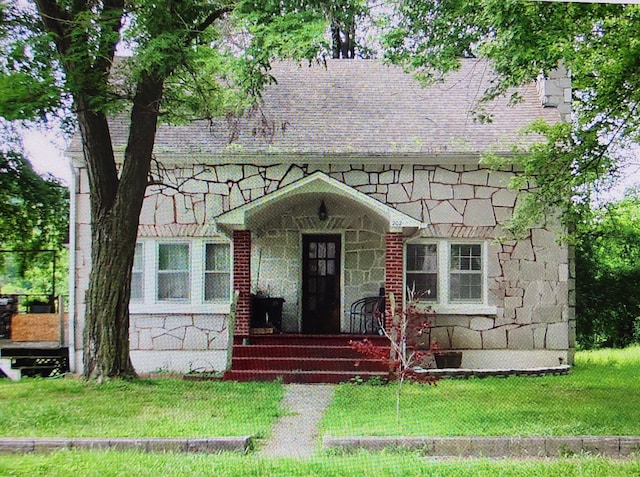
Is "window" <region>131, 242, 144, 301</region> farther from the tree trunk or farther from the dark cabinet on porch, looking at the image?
the tree trunk

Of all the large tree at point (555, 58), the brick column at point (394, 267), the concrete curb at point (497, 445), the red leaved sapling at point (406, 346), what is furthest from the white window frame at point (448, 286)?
the concrete curb at point (497, 445)

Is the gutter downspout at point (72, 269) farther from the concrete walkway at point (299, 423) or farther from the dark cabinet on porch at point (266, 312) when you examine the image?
the dark cabinet on porch at point (266, 312)

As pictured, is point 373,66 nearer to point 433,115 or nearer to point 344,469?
point 433,115

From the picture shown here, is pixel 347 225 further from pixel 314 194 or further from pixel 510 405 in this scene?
pixel 510 405

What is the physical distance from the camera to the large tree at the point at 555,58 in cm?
557

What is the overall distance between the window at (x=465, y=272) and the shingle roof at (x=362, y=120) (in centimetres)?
93

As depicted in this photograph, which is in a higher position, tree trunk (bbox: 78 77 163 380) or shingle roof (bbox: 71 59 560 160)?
shingle roof (bbox: 71 59 560 160)

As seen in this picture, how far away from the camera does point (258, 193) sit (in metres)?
7.76

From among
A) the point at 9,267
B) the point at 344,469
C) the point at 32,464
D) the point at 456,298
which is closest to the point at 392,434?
the point at 344,469

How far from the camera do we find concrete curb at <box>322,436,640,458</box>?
4945 mm

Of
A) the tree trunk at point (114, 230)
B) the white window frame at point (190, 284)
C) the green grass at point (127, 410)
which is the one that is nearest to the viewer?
the green grass at point (127, 410)

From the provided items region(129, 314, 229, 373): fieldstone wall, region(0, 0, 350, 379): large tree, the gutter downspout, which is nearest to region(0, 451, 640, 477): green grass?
the gutter downspout

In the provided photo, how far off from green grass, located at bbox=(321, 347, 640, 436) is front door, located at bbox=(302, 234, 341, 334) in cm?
142

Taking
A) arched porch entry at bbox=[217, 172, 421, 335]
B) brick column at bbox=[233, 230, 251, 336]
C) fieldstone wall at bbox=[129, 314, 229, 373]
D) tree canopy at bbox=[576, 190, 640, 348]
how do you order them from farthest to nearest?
1. arched porch entry at bbox=[217, 172, 421, 335]
2. brick column at bbox=[233, 230, 251, 336]
3. fieldstone wall at bbox=[129, 314, 229, 373]
4. tree canopy at bbox=[576, 190, 640, 348]
